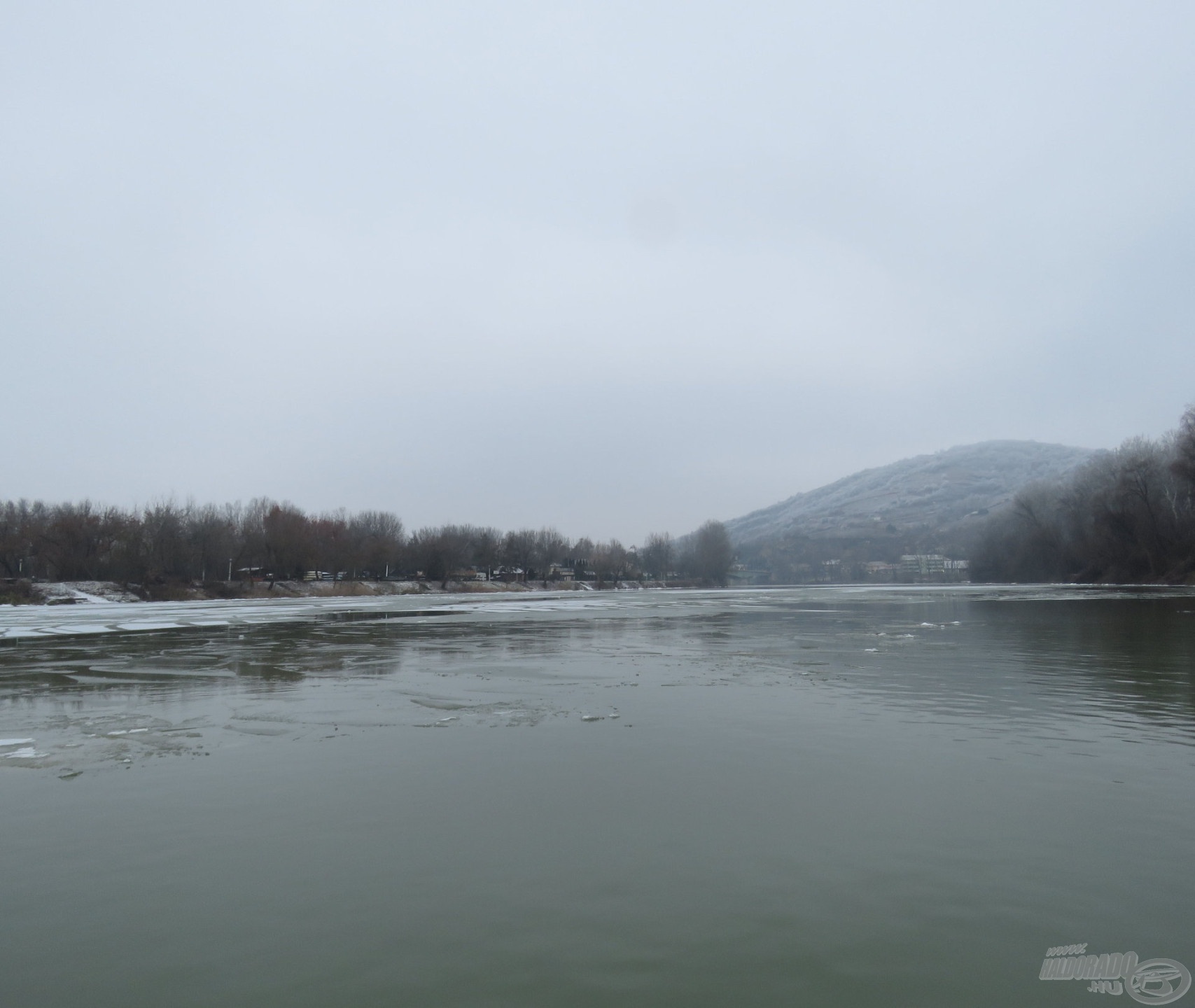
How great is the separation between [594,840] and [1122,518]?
103m

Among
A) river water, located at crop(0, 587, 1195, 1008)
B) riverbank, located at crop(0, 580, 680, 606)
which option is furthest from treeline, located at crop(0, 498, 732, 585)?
river water, located at crop(0, 587, 1195, 1008)

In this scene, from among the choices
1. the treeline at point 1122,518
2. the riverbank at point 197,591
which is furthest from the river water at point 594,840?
the treeline at point 1122,518

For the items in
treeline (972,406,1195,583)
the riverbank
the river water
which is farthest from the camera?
treeline (972,406,1195,583)

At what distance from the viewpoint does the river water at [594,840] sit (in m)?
4.71

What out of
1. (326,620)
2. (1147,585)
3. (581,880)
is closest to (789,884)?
(581,880)

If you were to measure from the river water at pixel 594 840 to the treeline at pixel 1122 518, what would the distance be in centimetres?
8338

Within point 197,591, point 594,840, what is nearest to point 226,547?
point 197,591

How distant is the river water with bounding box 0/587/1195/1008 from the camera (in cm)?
471

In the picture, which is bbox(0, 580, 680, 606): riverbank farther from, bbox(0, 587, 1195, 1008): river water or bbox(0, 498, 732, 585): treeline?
bbox(0, 587, 1195, 1008): river water

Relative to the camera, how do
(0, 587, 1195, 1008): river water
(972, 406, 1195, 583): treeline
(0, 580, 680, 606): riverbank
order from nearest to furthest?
(0, 587, 1195, 1008): river water → (0, 580, 680, 606): riverbank → (972, 406, 1195, 583): treeline

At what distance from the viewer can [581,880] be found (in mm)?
5941

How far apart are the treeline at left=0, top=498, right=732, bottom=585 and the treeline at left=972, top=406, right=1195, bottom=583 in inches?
3661

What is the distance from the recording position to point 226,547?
10119cm

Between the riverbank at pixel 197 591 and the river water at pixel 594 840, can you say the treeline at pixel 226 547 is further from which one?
the river water at pixel 594 840
